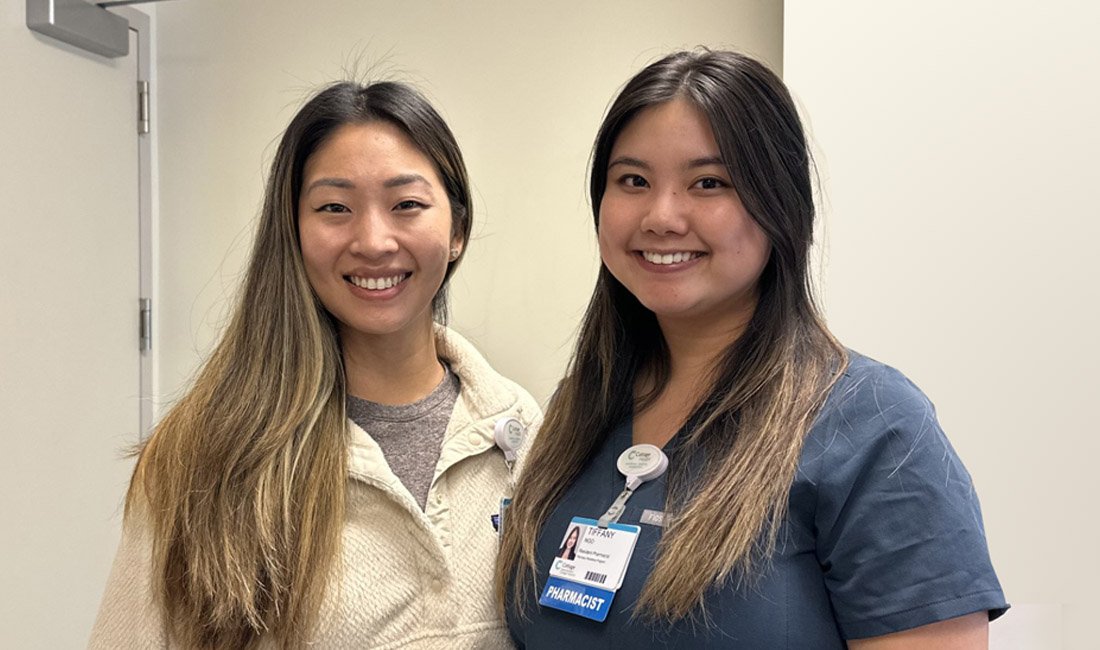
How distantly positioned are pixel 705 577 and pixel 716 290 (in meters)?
0.36

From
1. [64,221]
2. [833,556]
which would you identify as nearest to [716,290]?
[833,556]

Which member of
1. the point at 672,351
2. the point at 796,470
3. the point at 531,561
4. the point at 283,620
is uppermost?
the point at 672,351

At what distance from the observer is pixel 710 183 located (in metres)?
1.33

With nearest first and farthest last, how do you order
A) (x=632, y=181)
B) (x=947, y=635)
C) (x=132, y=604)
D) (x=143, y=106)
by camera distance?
(x=947, y=635) → (x=632, y=181) → (x=132, y=604) → (x=143, y=106)

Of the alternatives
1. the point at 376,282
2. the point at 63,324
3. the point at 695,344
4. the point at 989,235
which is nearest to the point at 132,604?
the point at 376,282

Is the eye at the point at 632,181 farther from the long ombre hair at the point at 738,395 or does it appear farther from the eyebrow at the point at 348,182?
the eyebrow at the point at 348,182

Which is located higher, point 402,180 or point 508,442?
point 402,180

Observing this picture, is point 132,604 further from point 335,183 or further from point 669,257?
point 669,257

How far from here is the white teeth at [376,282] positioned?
1.60 meters

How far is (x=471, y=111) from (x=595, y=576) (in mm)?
1569

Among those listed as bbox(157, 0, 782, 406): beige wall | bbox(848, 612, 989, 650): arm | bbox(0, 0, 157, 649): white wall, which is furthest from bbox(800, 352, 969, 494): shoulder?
bbox(0, 0, 157, 649): white wall

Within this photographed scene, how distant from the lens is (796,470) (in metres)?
1.24

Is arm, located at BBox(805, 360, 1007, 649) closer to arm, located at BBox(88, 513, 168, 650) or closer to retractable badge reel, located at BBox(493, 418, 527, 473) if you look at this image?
retractable badge reel, located at BBox(493, 418, 527, 473)

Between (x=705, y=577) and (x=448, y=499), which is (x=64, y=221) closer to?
(x=448, y=499)
